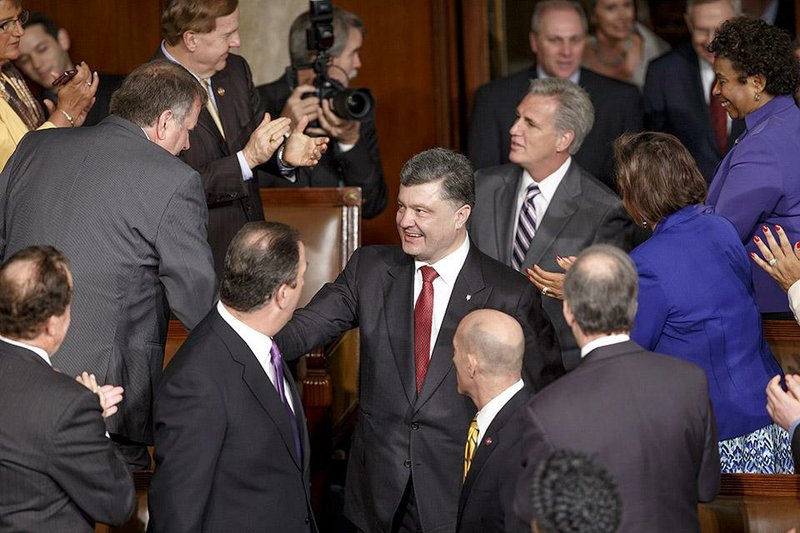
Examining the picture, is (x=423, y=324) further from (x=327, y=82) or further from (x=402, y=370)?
(x=327, y=82)

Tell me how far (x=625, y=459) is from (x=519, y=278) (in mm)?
1210

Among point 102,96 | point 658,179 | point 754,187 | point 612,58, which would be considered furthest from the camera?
point 612,58

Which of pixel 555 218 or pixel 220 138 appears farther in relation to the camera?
pixel 555 218

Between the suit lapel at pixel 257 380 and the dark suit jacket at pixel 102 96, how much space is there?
2.22 meters

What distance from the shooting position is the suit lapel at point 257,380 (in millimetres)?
3260

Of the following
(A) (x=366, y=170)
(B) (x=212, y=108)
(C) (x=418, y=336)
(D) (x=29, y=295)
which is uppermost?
(D) (x=29, y=295)

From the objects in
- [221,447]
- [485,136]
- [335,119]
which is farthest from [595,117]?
[221,447]

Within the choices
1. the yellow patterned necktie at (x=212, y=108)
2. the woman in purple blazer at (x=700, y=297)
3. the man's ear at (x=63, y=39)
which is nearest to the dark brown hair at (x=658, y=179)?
the woman in purple blazer at (x=700, y=297)

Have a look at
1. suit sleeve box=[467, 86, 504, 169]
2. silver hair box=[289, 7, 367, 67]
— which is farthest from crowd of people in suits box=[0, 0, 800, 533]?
suit sleeve box=[467, 86, 504, 169]

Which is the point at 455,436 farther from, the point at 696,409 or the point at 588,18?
the point at 588,18

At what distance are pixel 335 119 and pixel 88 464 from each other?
8.37ft

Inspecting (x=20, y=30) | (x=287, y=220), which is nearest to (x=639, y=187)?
(x=287, y=220)

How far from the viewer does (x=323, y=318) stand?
3857 millimetres

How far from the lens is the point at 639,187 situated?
12.5 ft
